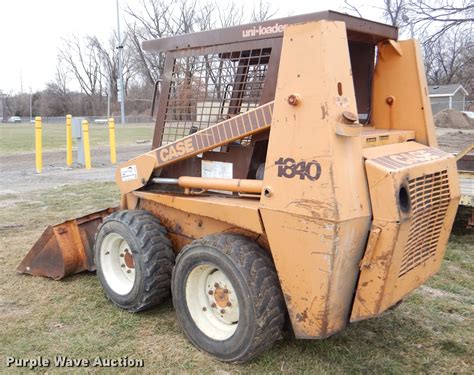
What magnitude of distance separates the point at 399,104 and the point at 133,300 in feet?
8.54

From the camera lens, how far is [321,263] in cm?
287

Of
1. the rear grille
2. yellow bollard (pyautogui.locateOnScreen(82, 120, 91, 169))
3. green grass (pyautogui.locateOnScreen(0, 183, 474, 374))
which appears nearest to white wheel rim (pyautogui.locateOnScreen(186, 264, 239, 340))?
green grass (pyautogui.locateOnScreen(0, 183, 474, 374))

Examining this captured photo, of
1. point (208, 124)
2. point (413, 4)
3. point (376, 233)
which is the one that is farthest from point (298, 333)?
point (413, 4)

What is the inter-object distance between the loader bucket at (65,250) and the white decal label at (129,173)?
76cm

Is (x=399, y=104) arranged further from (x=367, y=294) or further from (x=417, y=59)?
(x=367, y=294)

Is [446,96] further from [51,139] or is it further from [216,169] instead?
[216,169]

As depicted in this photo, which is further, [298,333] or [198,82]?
[198,82]

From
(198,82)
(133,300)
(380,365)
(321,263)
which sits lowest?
(380,365)

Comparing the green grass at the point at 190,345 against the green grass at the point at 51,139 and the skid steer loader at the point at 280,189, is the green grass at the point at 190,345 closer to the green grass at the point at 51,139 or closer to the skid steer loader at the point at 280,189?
the skid steer loader at the point at 280,189

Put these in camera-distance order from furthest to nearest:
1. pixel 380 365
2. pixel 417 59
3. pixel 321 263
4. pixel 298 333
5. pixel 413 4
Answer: pixel 413 4
pixel 417 59
pixel 380 365
pixel 298 333
pixel 321 263

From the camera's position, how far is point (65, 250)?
15.6 feet

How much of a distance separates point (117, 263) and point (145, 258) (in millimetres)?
591

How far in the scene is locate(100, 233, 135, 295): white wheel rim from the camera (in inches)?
166

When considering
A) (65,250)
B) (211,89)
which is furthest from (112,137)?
(211,89)
